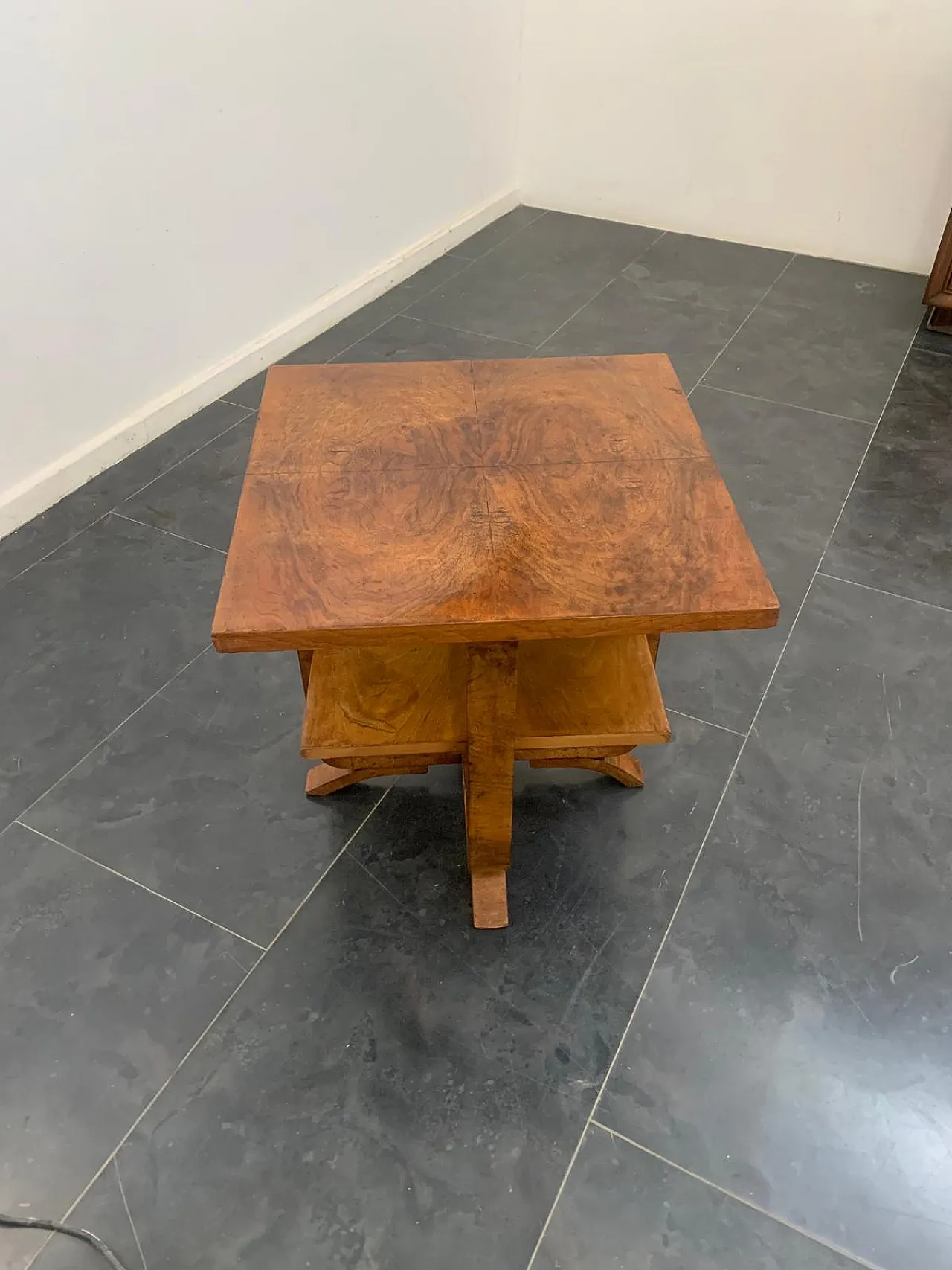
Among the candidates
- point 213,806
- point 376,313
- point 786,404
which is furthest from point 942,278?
point 213,806

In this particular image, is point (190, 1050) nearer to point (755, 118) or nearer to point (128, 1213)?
point (128, 1213)

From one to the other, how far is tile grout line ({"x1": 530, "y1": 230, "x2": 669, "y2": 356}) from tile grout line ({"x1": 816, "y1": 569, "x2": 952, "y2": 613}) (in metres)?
1.14

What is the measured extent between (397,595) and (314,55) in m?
2.02

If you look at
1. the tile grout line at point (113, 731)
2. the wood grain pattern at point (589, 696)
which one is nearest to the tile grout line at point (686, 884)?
the wood grain pattern at point (589, 696)

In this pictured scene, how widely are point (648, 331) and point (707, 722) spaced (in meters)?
1.55

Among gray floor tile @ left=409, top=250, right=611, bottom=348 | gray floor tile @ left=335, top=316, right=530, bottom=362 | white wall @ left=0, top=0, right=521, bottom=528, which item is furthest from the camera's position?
gray floor tile @ left=409, top=250, right=611, bottom=348

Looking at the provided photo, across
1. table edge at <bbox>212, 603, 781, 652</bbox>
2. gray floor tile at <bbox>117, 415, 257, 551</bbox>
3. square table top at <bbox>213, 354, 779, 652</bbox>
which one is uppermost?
square table top at <bbox>213, 354, 779, 652</bbox>

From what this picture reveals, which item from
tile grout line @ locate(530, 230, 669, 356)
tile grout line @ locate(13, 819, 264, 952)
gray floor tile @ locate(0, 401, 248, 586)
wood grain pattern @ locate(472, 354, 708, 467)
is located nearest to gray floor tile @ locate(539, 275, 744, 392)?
tile grout line @ locate(530, 230, 669, 356)

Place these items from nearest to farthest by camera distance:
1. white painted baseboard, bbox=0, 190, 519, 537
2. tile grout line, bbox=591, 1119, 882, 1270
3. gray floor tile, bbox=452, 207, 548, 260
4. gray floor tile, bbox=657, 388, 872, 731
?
tile grout line, bbox=591, 1119, 882, 1270 < gray floor tile, bbox=657, 388, 872, 731 < white painted baseboard, bbox=0, 190, 519, 537 < gray floor tile, bbox=452, 207, 548, 260

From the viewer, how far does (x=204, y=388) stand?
2293 mm

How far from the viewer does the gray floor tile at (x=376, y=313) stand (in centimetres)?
257

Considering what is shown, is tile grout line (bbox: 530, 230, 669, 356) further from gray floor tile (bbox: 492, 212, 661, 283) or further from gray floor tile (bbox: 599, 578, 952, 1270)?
gray floor tile (bbox: 599, 578, 952, 1270)

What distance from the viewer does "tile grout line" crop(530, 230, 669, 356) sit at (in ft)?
Result: 8.63

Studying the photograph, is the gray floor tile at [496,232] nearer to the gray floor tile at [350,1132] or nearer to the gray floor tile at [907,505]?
the gray floor tile at [907,505]
